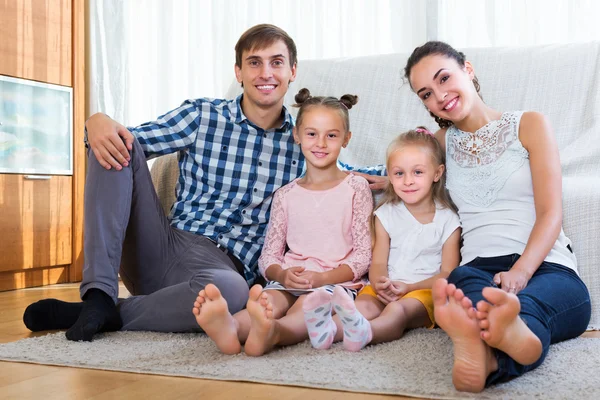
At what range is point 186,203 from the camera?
2.03 meters

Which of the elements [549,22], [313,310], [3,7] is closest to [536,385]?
[313,310]

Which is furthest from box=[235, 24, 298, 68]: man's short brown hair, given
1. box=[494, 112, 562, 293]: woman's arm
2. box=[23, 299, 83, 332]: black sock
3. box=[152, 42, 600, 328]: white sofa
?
box=[23, 299, 83, 332]: black sock

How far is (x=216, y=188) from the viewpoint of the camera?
2.03 meters

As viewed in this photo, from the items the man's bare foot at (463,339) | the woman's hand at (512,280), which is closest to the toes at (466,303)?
the man's bare foot at (463,339)

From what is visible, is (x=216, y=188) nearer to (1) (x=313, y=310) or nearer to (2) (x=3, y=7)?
(1) (x=313, y=310)

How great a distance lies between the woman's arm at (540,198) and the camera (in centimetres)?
144

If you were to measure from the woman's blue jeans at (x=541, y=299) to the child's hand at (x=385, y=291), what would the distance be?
216 mm

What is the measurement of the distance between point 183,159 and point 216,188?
0.14 meters

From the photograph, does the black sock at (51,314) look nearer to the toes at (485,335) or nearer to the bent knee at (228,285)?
the bent knee at (228,285)

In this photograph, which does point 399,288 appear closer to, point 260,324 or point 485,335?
point 260,324

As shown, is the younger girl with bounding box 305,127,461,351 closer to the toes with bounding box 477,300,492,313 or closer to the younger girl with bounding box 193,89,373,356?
the younger girl with bounding box 193,89,373,356

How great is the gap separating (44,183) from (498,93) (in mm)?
2022

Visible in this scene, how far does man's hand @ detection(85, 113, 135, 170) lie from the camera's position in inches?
67.4

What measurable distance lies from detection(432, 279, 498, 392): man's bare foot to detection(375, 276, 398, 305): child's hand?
1.82 ft
